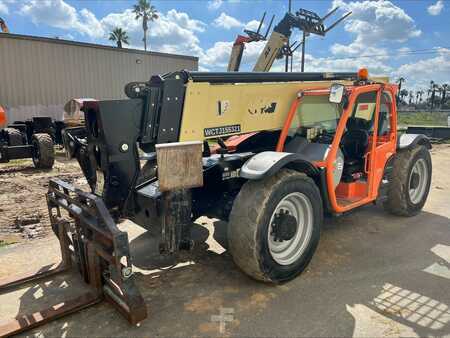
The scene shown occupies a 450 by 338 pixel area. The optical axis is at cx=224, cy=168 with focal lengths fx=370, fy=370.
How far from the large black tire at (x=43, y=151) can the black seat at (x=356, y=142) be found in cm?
766

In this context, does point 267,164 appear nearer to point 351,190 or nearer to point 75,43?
point 351,190

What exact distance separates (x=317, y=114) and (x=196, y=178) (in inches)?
86.7

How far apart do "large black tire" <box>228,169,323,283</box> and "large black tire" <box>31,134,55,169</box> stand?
782cm

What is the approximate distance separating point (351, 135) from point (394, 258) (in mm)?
1761

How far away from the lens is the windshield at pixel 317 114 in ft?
15.0

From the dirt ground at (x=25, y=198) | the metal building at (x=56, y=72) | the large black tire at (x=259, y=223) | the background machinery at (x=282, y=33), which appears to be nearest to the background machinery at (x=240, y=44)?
the background machinery at (x=282, y=33)

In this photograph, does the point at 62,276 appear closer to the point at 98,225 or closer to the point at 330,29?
the point at 98,225

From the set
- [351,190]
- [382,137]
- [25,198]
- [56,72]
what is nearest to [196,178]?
[351,190]

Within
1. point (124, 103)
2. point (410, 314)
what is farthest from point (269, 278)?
point (124, 103)

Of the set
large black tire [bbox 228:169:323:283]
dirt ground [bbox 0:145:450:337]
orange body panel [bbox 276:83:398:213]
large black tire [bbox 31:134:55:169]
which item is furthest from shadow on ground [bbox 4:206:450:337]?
large black tire [bbox 31:134:55:169]

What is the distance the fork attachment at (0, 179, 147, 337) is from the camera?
287cm

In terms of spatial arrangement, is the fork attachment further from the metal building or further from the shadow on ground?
the metal building

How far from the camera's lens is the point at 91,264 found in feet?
10.8

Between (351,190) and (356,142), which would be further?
(356,142)
